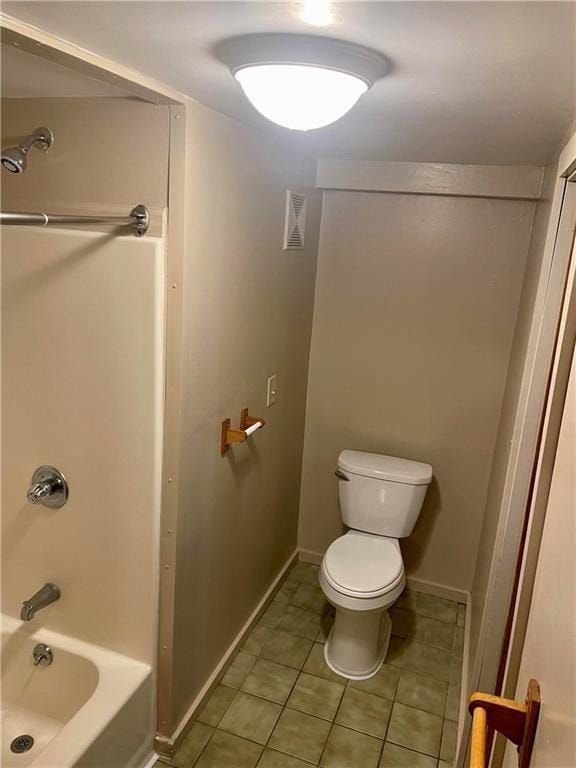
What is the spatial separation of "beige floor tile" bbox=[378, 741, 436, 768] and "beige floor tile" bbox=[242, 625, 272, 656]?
2.10 feet

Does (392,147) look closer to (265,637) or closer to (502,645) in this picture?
(502,645)

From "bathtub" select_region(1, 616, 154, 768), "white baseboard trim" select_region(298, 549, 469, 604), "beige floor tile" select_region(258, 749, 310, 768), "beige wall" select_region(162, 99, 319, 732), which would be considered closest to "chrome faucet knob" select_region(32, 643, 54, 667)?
"bathtub" select_region(1, 616, 154, 768)

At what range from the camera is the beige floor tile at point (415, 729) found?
2.02 m

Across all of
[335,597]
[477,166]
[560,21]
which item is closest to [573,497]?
[560,21]

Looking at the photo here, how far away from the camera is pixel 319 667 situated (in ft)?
7.73

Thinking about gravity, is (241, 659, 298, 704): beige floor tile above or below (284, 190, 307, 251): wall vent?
below

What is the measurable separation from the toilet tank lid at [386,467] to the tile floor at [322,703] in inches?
27.1

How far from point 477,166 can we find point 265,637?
214 cm

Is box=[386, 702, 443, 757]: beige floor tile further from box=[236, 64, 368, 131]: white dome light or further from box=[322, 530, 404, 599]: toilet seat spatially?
box=[236, 64, 368, 131]: white dome light

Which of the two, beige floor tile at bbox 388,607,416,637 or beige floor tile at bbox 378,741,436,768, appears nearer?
beige floor tile at bbox 378,741,436,768

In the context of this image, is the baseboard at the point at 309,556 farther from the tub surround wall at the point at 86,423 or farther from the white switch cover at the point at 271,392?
the tub surround wall at the point at 86,423

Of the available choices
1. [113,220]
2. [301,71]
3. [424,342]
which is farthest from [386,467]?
[301,71]

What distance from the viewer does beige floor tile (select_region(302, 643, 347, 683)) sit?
Result: 2.30 m

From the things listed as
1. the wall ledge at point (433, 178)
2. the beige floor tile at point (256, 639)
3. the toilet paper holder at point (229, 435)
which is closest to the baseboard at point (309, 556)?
the beige floor tile at point (256, 639)
